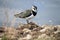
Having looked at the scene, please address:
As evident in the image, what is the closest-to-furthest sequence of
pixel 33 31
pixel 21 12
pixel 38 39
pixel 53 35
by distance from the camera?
pixel 38 39, pixel 53 35, pixel 33 31, pixel 21 12

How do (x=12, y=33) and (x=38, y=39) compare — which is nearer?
(x=38, y=39)

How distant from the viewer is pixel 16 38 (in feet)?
25.7

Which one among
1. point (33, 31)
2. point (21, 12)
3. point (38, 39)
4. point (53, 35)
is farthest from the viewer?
point (21, 12)

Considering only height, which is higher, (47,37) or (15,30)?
(15,30)

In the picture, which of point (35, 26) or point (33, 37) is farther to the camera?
point (35, 26)

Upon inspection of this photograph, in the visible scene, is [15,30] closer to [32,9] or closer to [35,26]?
[35,26]

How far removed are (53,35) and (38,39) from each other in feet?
2.19

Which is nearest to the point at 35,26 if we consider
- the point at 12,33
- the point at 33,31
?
the point at 33,31

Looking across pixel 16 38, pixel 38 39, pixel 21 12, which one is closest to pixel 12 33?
pixel 16 38

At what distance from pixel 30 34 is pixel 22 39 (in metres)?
0.52

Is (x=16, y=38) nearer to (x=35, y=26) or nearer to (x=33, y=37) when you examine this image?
(x=33, y=37)

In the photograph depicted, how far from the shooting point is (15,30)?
28.1 ft

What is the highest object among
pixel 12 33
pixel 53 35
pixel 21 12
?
pixel 21 12

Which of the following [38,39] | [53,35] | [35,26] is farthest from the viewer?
[35,26]
